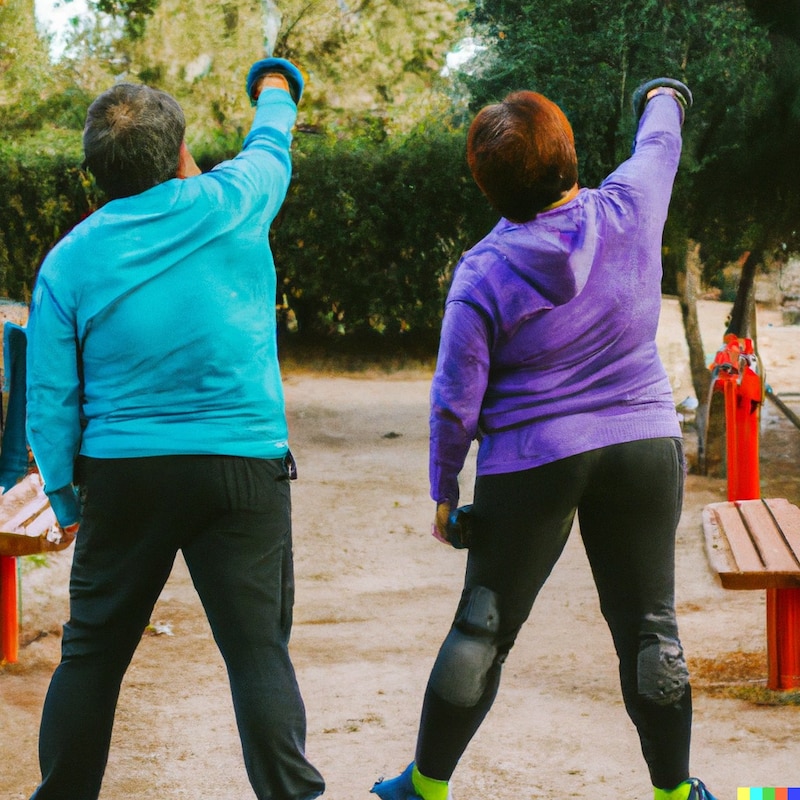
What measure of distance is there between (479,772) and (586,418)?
48.2 inches

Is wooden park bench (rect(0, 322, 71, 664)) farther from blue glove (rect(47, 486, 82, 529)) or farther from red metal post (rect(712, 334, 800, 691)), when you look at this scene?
red metal post (rect(712, 334, 800, 691))

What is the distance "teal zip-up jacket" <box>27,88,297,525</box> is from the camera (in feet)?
7.07

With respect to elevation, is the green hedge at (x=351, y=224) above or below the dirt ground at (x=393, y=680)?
above

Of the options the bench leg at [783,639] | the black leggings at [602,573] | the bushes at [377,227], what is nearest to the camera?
the black leggings at [602,573]

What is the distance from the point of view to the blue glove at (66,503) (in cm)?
230

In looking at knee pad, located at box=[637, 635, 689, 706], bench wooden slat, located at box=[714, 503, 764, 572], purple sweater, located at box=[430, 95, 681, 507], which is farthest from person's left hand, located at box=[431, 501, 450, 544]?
bench wooden slat, located at box=[714, 503, 764, 572]

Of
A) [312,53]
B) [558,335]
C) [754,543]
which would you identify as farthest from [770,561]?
[312,53]

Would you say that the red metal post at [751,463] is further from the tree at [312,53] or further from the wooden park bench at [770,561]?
the tree at [312,53]

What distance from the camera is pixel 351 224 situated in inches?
473

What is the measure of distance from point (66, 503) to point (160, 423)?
0.31 m

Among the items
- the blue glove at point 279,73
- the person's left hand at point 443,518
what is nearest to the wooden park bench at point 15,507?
the blue glove at point 279,73

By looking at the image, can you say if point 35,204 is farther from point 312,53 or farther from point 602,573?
point 602,573

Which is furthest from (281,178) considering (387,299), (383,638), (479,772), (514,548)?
(387,299)

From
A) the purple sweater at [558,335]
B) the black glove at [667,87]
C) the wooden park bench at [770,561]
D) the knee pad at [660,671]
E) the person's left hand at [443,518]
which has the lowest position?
the wooden park bench at [770,561]
